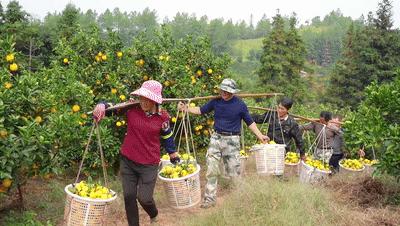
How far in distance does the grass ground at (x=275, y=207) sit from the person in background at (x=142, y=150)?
726mm

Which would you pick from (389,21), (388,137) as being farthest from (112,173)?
(389,21)

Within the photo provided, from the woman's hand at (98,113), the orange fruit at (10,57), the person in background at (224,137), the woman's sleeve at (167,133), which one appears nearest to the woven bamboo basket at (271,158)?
the person in background at (224,137)

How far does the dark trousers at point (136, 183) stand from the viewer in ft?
16.0

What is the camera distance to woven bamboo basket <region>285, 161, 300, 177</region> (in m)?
7.96

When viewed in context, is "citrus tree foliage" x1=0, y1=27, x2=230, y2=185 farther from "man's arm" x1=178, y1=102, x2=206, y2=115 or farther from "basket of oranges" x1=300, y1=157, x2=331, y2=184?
"basket of oranges" x1=300, y1=157, x2=331, y2=184

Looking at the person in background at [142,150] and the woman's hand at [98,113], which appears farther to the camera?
the person in background at [142,150]

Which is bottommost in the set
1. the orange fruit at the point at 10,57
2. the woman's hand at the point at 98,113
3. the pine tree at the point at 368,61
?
the pine tree at the point at 368,61

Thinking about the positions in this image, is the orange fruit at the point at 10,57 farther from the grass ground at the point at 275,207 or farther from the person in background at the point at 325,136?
the person in background at the point at 325,136

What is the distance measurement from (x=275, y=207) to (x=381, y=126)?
67.4 inches

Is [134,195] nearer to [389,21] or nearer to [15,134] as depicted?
[15,134]

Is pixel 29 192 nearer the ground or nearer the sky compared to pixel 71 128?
nearer the ground

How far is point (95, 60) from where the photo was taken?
25.6 feet

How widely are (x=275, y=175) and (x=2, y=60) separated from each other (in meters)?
4.16

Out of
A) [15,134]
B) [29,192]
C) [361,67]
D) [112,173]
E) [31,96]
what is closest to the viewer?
[15,134]
